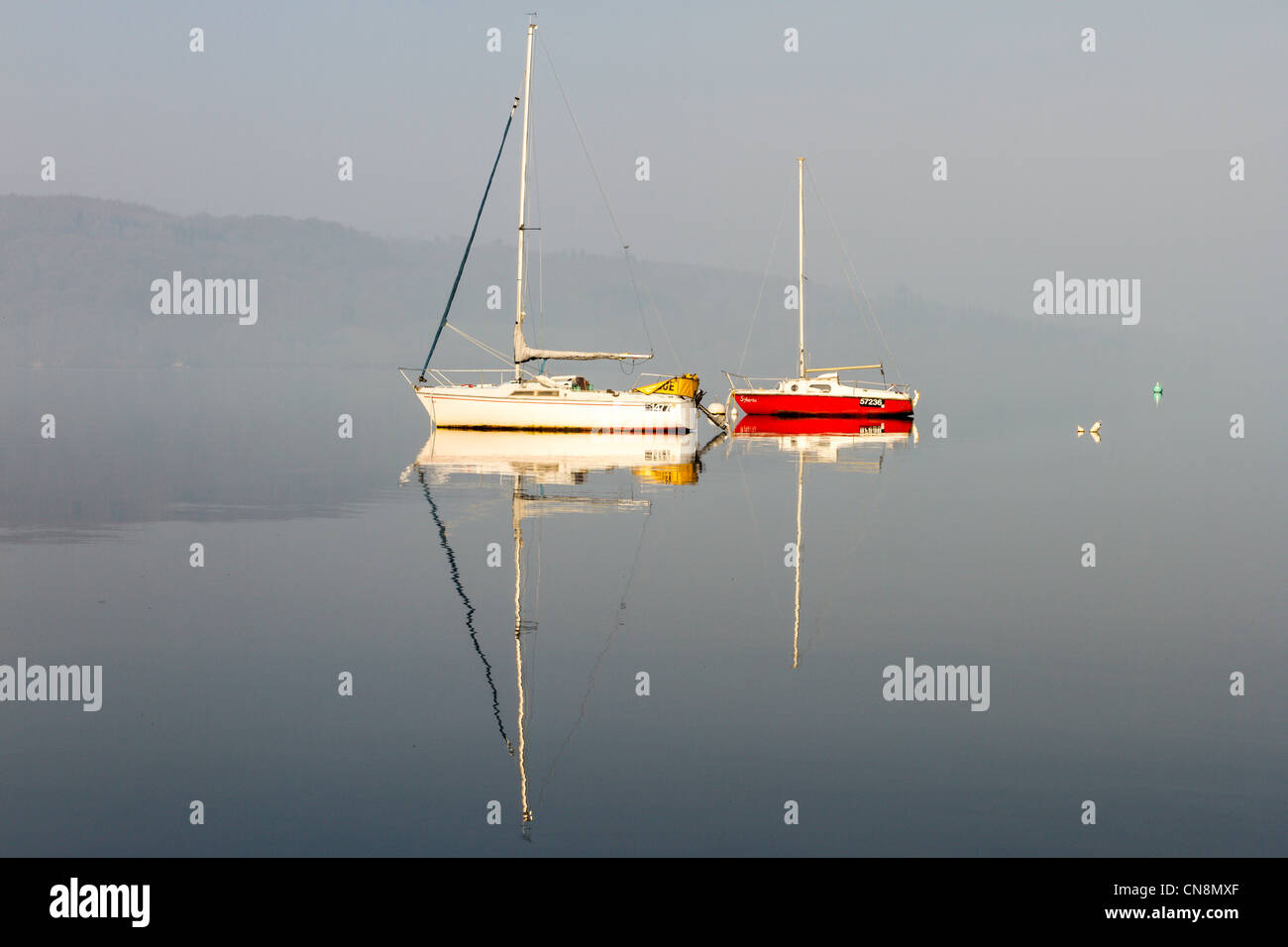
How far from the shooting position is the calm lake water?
48.3 feet

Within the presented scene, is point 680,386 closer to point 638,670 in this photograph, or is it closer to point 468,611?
point 468,611

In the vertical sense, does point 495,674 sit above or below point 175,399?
below

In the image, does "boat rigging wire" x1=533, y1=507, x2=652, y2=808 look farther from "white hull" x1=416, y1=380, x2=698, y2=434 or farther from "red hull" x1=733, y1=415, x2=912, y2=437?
"red hull" x1=733, y1=415, x2=912, y2=437

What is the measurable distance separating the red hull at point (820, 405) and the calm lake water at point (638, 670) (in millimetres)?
49664

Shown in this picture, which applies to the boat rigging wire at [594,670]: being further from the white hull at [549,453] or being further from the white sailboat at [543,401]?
the white sailboat at [543,401]

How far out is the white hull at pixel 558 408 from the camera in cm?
7362

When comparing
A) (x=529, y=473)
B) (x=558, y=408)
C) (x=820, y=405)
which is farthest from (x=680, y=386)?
(x=529, y=473)

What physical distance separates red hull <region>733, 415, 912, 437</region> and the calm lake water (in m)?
37.3

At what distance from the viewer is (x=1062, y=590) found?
28.9 meters

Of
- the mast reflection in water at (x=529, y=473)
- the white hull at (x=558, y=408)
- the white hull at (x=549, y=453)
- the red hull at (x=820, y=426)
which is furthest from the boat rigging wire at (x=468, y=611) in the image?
the red hull at (x=820, y=426)

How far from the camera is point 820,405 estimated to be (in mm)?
98188

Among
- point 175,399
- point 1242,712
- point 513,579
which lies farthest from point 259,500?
point 175,399
